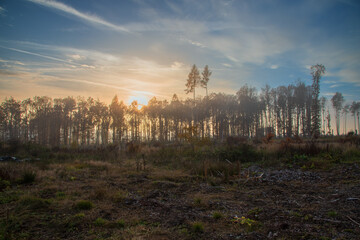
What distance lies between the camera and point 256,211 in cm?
462

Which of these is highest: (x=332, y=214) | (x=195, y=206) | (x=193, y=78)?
(x=193, y=78)

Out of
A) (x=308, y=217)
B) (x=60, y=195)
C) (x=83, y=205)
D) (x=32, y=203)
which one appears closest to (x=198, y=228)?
(x=308, y=217)

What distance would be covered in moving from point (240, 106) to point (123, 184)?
4793cm

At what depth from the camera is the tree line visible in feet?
158

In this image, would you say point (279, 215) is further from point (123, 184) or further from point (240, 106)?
point (240, 106)

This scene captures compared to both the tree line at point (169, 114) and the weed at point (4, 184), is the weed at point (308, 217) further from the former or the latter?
the tree line at point (169, 114)

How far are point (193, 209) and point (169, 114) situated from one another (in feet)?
150

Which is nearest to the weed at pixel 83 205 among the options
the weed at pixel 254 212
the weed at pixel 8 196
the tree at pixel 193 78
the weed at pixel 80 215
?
the weed at pixel 80 215

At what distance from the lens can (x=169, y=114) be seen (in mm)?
50312

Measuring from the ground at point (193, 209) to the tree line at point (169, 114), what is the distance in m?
39.7

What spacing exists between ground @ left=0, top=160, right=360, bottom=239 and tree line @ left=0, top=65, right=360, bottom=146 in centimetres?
3975

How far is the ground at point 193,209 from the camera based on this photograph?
3600 millimetres

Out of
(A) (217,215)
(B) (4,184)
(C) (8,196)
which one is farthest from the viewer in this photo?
(B) (4,184)

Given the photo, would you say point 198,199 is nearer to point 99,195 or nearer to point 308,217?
point 308,217
